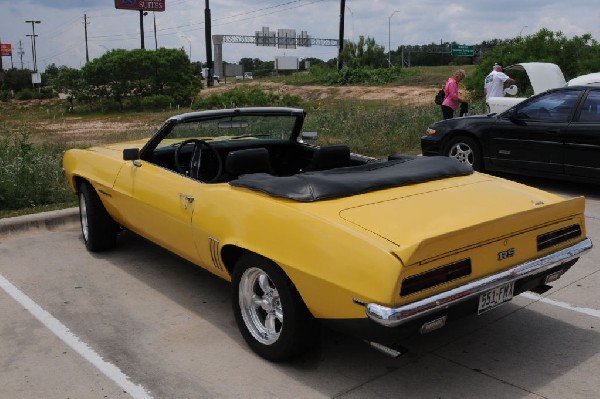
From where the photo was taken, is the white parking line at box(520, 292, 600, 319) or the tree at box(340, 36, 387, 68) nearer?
the white parking line at box(520, 292, 600, 319)

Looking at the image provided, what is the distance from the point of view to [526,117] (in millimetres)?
8422

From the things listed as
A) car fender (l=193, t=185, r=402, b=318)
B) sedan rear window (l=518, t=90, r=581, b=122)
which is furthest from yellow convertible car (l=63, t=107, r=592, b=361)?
sedan rear window (l=518, t=90, r=581, b=122)

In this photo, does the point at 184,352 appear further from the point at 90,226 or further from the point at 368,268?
the point at 90,226

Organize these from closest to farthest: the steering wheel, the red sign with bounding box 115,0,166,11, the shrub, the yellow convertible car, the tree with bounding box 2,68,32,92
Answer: the yellow convertible car, the steering wheel, the shrub, the tree with bounding box 2,68,32,92, the red sign with bounding box 115,0,166,11

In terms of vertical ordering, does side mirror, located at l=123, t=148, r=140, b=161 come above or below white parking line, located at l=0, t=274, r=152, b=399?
above

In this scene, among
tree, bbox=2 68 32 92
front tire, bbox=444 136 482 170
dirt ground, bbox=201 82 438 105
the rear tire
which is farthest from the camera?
tree, bbox=2 68 32 92

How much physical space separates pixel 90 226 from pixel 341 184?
9.58 ft

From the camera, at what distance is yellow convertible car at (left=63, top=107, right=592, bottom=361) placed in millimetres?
3029

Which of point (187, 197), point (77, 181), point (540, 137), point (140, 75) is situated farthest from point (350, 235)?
point (140, 75)

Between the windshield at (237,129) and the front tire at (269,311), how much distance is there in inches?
63.1

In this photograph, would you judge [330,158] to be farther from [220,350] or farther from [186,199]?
[220,350]

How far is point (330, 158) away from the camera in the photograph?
181 inches

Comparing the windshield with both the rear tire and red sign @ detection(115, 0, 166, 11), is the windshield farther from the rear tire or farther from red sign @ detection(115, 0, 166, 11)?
red sign @ detection(115, 0, 166, 11)

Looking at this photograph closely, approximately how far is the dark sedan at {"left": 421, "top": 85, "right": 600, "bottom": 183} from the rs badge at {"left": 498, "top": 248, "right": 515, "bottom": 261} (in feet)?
16.1
